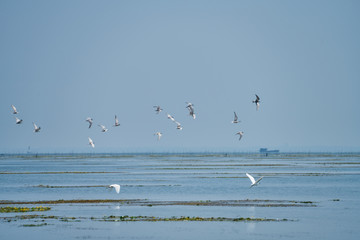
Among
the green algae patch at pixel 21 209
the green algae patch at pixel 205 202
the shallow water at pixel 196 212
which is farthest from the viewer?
the green algae patch at pixel 205 202

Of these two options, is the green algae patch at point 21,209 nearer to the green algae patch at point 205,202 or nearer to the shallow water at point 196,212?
the shallow water at point 196,212

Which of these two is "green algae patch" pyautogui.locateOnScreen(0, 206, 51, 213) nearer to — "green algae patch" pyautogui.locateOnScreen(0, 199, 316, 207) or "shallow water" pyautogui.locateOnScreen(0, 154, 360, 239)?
"shallow water" pyautogui.locateOnScreen(0, 154, 360, 239)

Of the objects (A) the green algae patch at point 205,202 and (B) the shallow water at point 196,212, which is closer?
(B) the shallow water at point 196,212

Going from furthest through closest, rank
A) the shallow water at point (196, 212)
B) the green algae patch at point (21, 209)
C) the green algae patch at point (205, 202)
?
1. the green algae patch at point (205, 202)
2. the green algae patch at point (21, 209)
3. the shallow water at point (196, 212)

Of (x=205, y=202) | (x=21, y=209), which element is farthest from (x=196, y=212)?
(x=21, y=209)

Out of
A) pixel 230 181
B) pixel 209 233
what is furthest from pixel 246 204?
pixel 230 181

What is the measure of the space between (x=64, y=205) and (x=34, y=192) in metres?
13.0

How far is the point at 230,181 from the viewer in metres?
70.5

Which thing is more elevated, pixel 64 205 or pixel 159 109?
pixel 159 109

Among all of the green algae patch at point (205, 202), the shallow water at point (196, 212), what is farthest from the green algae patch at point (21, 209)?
the green algae patch at point (205, 202)

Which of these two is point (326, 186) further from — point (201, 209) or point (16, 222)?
point (16, 222)

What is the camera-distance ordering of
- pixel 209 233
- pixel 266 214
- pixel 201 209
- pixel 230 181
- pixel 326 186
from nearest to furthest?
pixel 209 233, pixel 266 214, pixel 201 209, pixel 326 186, pixel 230 181

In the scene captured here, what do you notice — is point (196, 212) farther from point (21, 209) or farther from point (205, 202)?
point (21, 209)

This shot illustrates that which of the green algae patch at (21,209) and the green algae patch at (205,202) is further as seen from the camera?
the green algae patch at (205,202)
